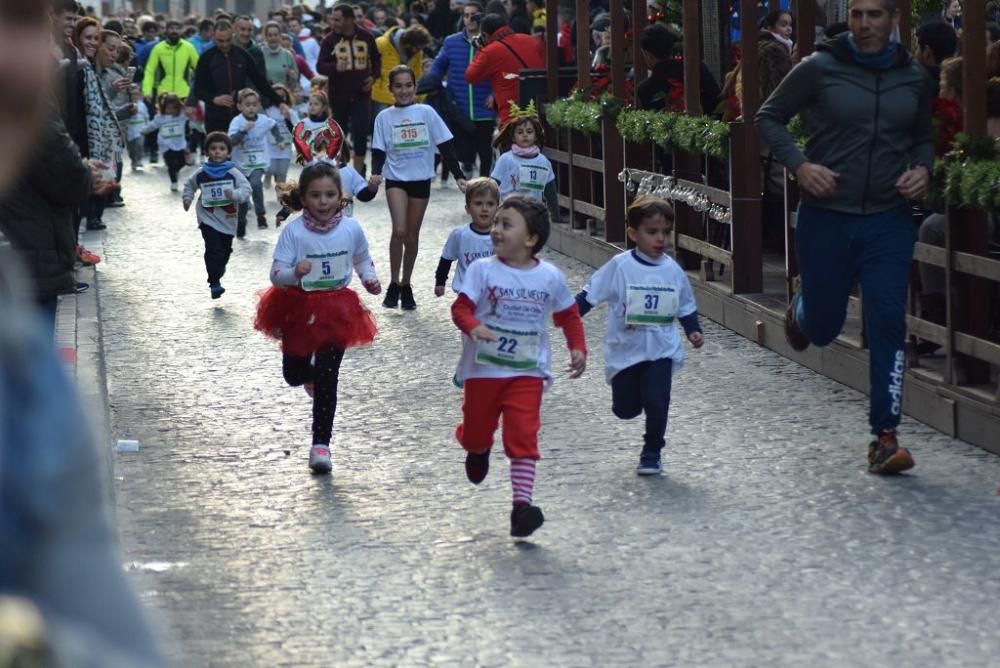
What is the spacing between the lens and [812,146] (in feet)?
25.9

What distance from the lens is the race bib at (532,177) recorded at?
13.4 m

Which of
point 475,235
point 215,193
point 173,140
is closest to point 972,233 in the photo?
point 475,235

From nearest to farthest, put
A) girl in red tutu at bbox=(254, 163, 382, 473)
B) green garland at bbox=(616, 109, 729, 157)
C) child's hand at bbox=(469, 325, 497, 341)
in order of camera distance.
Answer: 1. child's hand at bbox=(469, 325, 497, 341)
2. girl in red tutu at bbox=(254, 163, 382, 473)
3. green garland at bbox=(616, 109, 729, 157)

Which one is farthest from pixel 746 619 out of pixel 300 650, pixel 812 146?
pixel 812 146

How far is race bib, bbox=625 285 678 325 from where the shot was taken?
7723mm

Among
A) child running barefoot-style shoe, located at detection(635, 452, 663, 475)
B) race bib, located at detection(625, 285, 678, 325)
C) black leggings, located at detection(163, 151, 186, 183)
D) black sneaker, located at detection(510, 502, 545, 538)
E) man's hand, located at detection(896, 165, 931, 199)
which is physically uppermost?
man's hand, located at detection(896, 165, 931, 199)

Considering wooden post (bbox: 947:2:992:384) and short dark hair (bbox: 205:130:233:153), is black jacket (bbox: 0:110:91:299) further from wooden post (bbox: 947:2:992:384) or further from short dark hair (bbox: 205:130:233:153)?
short dark hair (bbox: 205:130:233:153)

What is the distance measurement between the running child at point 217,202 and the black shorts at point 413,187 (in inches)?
49.8

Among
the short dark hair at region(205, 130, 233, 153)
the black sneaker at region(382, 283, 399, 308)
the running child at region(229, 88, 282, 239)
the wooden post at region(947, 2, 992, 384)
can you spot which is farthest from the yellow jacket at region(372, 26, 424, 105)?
the wooden post at region(947, 2, 992, 384)

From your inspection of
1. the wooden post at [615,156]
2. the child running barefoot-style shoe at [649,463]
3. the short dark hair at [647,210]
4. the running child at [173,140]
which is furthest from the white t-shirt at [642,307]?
the running child at [173,140]

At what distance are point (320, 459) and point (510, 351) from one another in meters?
1.23

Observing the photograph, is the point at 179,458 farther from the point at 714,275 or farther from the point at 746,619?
the point at 714,275

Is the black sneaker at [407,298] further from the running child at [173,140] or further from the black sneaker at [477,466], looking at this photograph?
the running child at [173,140]

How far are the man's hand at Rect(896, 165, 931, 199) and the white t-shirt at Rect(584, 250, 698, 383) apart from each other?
0.93m
